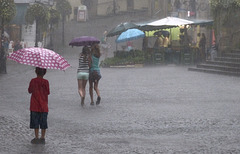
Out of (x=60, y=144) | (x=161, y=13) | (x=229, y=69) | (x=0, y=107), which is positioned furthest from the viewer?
(x=161, y=13)

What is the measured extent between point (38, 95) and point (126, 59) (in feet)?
85.0

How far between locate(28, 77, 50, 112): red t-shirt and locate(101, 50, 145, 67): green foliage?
998 inches

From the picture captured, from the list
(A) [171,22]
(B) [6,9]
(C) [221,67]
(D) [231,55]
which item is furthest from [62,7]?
(C) [221,67]

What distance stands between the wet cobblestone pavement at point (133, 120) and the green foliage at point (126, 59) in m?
14.0

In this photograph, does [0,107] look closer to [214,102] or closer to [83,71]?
[83,71]

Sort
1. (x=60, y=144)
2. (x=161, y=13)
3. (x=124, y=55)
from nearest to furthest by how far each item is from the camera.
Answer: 1. (x=60, y=144)
2. (x=124, y=55)
3. (x=161, y=13)

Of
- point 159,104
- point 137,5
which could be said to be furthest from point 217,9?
point 137,5

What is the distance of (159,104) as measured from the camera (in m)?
15.6

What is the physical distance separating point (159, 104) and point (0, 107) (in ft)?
12.9

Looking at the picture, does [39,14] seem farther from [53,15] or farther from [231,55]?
[231,55]

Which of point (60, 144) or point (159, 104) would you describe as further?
point (159, 104)

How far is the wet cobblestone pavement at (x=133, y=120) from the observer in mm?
9461

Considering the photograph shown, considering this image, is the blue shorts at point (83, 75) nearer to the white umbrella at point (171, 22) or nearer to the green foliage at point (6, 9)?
the green foliage at point (6, 9)

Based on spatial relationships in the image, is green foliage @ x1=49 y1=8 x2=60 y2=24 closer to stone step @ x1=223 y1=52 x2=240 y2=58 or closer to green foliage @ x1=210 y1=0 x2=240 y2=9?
green foliage @ x1=210 y1=0 x2=240 y2=9
